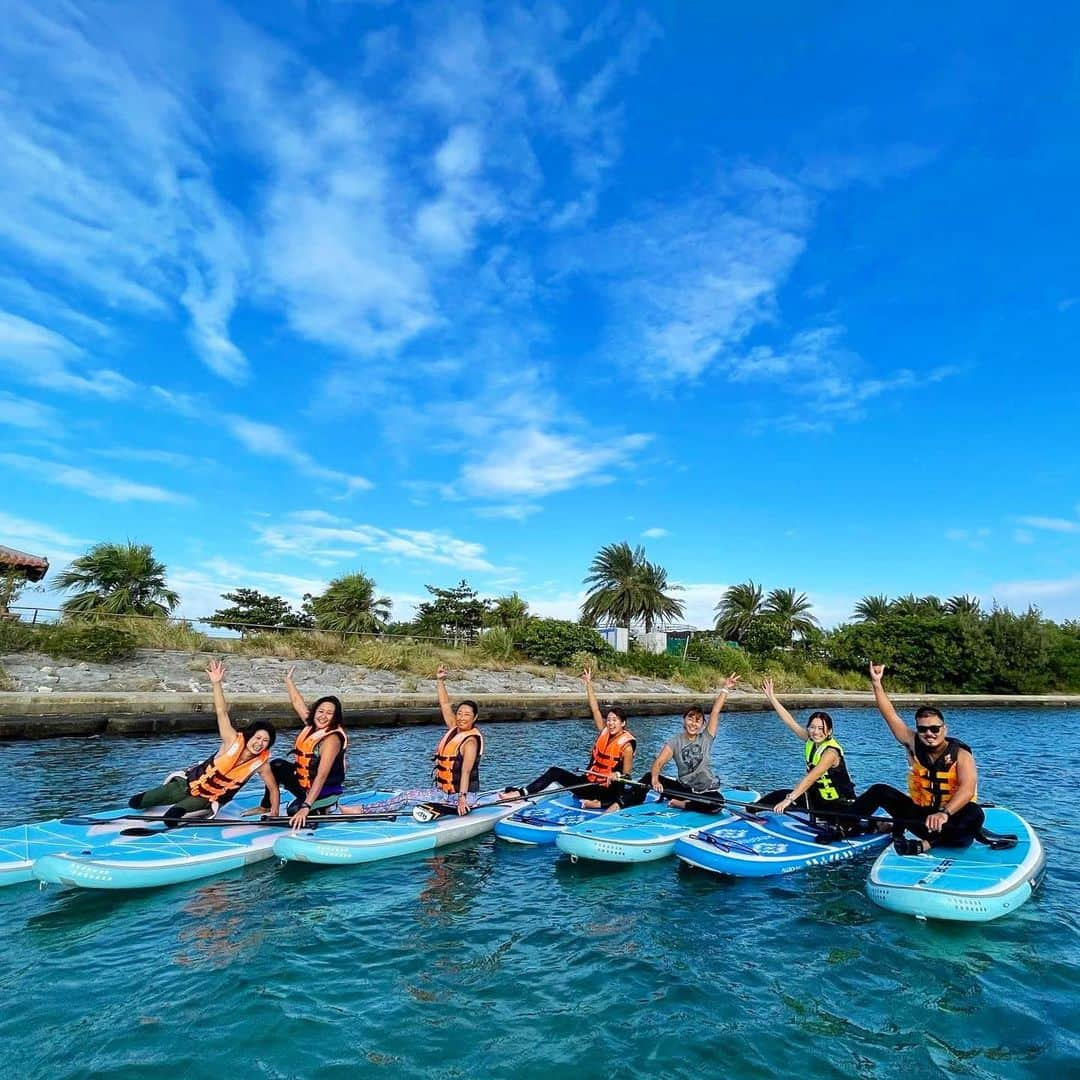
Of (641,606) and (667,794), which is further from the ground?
(641,606)

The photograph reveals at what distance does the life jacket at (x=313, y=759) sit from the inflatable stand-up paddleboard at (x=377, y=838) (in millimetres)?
1101

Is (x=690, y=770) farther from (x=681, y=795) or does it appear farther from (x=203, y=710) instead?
(x=203, y=710)

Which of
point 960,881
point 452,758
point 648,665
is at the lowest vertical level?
point 960,881

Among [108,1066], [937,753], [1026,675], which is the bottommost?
[108,1066]

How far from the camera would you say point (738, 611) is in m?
63.2

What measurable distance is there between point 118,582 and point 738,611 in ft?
160

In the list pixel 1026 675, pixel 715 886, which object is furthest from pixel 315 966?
pixel 1026 675

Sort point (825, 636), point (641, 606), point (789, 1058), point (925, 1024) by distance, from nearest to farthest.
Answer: point (789, 1058)
point (925, 1024)
point (825, 636)
point (641, 606)

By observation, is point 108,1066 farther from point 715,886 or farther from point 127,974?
point 715,886

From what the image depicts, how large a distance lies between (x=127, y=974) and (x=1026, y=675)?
53.6 metres

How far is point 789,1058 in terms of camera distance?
4723mm

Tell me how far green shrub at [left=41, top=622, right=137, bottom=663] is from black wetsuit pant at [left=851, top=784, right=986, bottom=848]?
23.5 metres

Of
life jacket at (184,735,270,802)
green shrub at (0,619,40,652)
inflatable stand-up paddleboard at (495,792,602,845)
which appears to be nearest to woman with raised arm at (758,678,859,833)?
inflatable stand-up paddleboard at (495,792,602,845)

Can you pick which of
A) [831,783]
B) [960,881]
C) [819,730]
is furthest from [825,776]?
[960,881]
